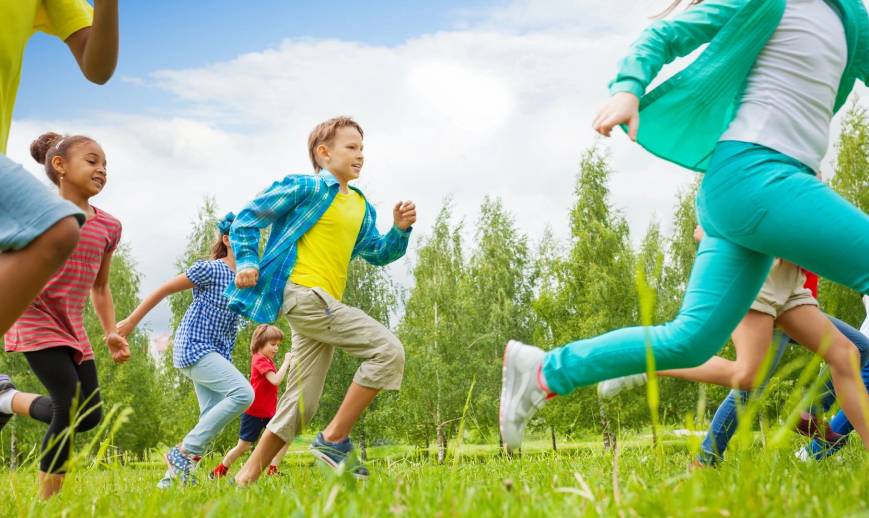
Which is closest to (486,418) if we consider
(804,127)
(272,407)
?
(272,407)

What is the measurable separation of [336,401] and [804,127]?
20.3 m

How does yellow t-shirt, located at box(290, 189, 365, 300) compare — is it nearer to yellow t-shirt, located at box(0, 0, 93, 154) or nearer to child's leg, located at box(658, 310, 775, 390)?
yellow t-shirt, located at box(0, 0, 93, 154)

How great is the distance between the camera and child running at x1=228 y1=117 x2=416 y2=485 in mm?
4535

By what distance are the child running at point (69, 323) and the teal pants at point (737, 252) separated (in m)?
2.91

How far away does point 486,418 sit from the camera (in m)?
21.9

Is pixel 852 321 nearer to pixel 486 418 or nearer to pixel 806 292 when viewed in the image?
pixel 486 418

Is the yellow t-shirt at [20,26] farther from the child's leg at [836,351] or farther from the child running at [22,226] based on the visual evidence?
the child's leg at [836,351]

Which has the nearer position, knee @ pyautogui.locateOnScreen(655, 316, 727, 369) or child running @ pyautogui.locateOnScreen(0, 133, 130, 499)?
knee @ pyautogui.locateOnScreen(655, 316, 727, 369)

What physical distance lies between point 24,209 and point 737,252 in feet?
7.95

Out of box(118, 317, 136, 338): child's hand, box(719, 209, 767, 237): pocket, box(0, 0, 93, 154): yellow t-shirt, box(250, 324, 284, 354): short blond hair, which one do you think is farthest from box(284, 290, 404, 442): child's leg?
box(250, 324, 284, 354): short blond hair

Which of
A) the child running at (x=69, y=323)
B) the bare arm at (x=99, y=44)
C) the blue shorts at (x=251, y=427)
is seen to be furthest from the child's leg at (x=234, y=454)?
the bare arm at (x=99, y=44)

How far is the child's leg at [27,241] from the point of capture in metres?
2.29

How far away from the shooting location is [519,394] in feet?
9.33

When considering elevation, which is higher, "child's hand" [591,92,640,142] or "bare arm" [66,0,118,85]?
"bare arm" [66,0,118,85]
